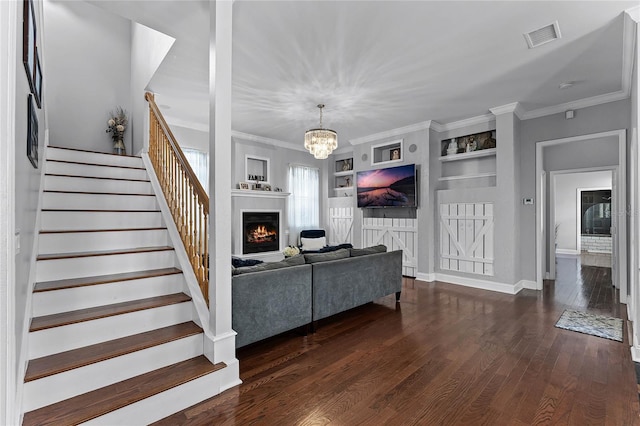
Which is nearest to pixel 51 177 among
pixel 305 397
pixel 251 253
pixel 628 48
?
pixel 305 397

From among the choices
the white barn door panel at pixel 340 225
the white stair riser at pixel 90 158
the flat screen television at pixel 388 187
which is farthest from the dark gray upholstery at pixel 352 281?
the white barn door panel at pixel 340 225

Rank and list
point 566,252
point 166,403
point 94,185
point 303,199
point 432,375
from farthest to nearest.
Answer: point 566,252, point 303,199, point 94,185, point 432,375, point 166,403

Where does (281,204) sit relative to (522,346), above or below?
above

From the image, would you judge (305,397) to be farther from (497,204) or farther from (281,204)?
(281,204)

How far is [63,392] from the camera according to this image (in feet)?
5.78

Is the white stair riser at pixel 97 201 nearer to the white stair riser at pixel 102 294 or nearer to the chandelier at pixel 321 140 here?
the white stair riser at pixel 102 294

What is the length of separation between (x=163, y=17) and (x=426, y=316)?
14.0 feet

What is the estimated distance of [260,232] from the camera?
22.5 ft

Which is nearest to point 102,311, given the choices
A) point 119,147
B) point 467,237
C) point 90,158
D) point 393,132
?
point 90,158

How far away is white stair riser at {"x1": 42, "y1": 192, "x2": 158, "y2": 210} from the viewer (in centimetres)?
298

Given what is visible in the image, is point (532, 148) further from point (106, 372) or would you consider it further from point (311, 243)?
point (106, 372)

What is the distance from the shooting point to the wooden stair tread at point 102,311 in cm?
196

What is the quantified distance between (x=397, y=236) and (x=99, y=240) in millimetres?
5156

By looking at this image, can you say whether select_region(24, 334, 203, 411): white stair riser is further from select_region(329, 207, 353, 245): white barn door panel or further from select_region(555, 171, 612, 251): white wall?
select_region(555, 171, 612, 251): white wall
